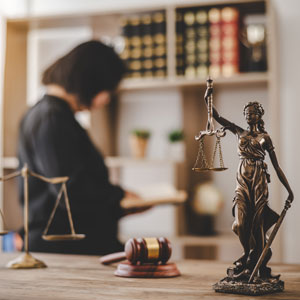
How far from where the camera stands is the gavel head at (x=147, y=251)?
48.6 inches

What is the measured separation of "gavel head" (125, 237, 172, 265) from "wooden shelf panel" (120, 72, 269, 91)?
166 centimetres

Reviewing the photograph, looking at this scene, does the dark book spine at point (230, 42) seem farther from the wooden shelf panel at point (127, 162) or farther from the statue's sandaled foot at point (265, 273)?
the statue's sandaled foot at point (265, 273)

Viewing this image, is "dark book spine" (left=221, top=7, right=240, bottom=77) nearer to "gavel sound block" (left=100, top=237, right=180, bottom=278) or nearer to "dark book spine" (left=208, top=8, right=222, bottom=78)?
"dark book spine" (left=208, top=8, right=222, bottom=78)

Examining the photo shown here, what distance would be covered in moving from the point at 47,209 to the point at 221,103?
4.94ft

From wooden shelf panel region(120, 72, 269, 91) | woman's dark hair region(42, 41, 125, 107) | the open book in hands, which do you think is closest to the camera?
woman's dark hair region(42, 41, 125, 107)

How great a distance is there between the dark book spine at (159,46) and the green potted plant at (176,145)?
36 cm

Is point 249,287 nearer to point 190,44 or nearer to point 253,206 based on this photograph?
point 253,206

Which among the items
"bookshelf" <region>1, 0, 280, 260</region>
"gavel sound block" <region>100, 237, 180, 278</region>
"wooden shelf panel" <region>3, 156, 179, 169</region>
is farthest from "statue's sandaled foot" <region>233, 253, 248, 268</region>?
"wooden shelf panel" <region>3, 156, 179, 169</region>

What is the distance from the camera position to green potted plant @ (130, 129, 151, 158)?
3002mm

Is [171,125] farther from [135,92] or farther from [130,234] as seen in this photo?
[130,234]

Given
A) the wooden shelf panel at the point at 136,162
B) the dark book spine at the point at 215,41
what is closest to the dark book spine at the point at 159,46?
the dark book spine at the point at 215,41

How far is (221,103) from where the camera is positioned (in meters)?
3.06

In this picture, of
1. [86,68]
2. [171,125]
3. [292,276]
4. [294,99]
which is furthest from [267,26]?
[292,276]

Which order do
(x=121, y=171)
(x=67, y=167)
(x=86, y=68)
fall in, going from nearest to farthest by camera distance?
1. (x=67, y=167)
2. (x=86, y=68)
3. (x=121, y=171)
